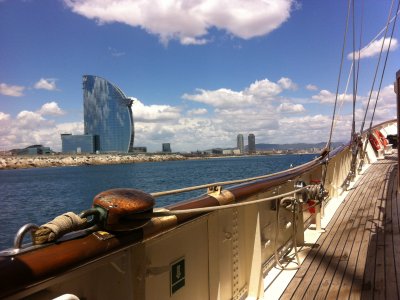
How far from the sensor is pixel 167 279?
177cm

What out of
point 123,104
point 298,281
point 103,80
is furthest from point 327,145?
point 103,80

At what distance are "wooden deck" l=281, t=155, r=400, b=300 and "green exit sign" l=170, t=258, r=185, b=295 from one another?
3.96 ft

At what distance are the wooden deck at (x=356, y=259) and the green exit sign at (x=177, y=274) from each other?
1208 mm

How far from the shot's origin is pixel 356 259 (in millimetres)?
3373

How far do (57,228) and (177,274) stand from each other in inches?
36.0

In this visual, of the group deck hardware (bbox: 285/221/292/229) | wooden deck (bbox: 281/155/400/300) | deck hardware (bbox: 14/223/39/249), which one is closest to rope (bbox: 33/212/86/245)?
deck hardware (bbox: 14/223/39/249)

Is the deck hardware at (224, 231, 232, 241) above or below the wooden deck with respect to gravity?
above

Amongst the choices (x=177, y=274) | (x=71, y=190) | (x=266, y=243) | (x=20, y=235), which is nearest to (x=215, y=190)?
(x=177, y=274)

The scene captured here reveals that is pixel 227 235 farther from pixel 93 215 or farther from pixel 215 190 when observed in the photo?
pixel 93 215

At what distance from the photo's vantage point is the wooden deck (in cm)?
275

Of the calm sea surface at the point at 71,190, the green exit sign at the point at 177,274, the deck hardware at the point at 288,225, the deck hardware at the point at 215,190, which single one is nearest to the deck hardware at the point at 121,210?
the green exit sign at the point at 177,274

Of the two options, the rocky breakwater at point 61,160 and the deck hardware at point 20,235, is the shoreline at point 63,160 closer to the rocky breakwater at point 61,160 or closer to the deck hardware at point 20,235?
the rocky breakwater at point 61,160

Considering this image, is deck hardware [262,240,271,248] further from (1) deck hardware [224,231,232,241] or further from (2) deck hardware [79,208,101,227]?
(2) deck hardware [79,208,101,227]

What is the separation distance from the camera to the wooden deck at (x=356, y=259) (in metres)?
2.75
